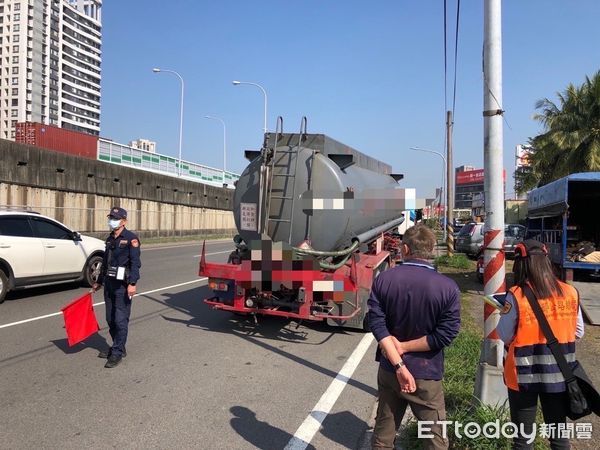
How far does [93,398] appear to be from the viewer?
473cm

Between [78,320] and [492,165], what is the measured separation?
16.9ft

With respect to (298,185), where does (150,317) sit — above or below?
below

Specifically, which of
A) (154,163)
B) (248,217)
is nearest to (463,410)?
(248,217)

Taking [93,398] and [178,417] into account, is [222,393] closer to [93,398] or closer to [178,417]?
[178,417]

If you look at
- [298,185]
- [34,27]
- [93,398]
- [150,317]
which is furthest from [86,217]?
[34,27]

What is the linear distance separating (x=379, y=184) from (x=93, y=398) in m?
7.78

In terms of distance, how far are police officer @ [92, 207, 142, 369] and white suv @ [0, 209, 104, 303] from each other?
450cm

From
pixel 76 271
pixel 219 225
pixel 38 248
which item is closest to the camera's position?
pixel 38 248

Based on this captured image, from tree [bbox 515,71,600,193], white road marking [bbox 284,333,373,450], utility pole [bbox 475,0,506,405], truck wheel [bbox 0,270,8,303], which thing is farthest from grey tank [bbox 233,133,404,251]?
tree [bbox 515,71,600,193]

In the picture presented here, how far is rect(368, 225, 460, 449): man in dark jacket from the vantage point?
9.16 feet

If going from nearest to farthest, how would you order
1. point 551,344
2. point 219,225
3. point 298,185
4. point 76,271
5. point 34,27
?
point 551,344
point 298,185
point 76,271
point 219,225
point 34,27

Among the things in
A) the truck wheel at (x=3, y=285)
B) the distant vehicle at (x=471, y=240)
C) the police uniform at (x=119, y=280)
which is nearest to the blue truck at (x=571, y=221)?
the distant vehicle at (x=471, y=240)

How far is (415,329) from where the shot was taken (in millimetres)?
2832

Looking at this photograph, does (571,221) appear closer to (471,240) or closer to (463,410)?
(471,240)
